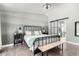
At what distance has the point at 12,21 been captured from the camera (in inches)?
189

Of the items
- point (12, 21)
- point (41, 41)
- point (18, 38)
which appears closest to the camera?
point (41, 41)

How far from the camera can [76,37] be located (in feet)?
15.2

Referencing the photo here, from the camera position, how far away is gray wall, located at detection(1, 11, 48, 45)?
443 cm

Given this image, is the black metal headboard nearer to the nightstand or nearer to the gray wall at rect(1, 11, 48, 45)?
the gray wall at rect(1, 11, 48, 45)

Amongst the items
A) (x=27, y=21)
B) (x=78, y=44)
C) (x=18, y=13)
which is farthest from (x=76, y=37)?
(x=18, y=13)

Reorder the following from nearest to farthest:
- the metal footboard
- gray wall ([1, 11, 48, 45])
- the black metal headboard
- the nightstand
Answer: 1. the metal footboard
2. gray wall ([1, 11, 48, 45])
3. the nightstand
4. the black metal headboard

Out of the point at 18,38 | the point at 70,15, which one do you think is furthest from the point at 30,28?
the point at 70,15

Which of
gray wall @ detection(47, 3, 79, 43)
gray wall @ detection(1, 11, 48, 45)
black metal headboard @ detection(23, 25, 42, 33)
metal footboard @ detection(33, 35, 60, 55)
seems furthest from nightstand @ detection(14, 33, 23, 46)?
gray wall @ detection(47, 3, 79, 43)

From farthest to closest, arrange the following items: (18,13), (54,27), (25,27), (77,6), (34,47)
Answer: (54,27), (25,27), (18,13), (77,6), (34,47)

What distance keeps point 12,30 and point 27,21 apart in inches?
52.0

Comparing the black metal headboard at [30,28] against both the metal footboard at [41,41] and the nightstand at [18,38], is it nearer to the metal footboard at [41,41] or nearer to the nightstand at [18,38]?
the nightstand at [18,38]

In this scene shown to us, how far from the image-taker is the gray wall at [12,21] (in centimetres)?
443

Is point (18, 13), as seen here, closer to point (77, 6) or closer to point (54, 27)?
point (54, 27)

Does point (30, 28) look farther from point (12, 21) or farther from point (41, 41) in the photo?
point (41, 41)
